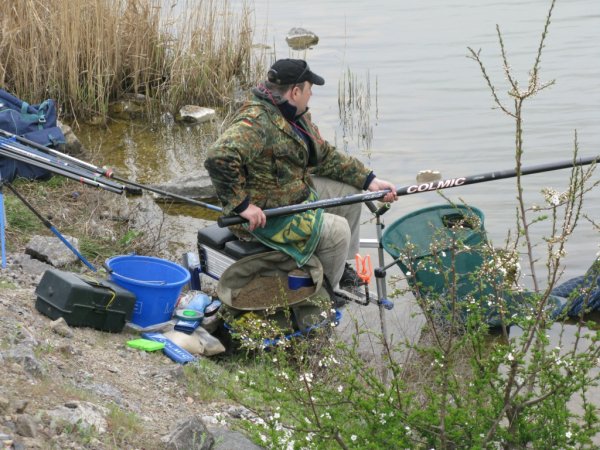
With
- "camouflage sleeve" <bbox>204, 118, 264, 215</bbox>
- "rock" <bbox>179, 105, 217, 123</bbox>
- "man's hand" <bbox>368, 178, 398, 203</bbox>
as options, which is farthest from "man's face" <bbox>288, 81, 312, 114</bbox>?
"rock" <bbox>179, 105, 217, 123</bbox>

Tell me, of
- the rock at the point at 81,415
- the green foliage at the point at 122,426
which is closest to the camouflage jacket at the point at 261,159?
the green foliage at the point at 122,426

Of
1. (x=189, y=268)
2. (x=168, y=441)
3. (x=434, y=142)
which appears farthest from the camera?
(x=434, y=142)

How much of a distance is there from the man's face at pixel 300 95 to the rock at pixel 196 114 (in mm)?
5421

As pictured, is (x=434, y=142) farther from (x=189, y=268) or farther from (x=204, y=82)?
(x=189, y=268)

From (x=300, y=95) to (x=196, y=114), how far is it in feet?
18.0

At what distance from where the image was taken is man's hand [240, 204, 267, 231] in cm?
528

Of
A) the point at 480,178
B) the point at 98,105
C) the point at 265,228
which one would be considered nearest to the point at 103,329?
the point at 265,228

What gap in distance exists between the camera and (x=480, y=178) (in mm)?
5398

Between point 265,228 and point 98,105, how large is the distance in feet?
18.4

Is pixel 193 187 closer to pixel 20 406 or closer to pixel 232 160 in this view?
pixel 232 160

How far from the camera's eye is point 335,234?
5609 millimetres

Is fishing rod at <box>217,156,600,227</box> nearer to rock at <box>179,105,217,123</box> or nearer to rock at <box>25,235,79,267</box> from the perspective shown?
rock at <box>25,235,79,267</box>

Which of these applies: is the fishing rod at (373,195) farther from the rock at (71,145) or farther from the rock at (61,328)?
the rock at (71,145)

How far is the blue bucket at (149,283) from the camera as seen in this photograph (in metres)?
5.50
